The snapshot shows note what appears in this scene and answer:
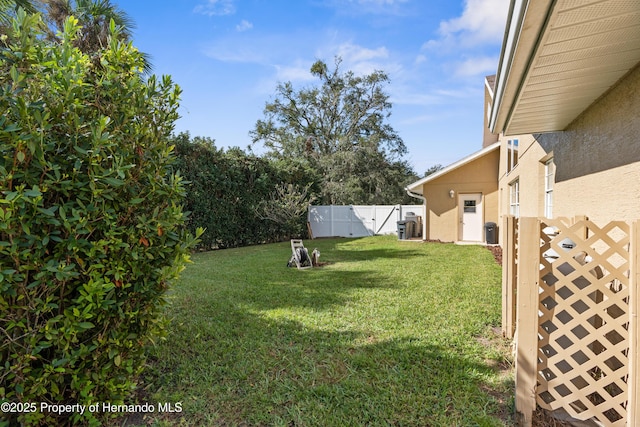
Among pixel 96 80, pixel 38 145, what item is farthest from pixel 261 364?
pixel 96 80

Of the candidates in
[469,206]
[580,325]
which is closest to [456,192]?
[469,206]

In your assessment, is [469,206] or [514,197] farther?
[469,206]

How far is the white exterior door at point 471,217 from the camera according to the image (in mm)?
13641

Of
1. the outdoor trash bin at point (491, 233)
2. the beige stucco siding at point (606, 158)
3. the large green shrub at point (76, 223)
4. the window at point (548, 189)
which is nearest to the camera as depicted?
the large green shrub at point (76, 223)

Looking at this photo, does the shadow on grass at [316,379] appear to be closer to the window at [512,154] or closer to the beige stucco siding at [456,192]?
the window at [512,154]

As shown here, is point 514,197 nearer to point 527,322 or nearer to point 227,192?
point 527,322

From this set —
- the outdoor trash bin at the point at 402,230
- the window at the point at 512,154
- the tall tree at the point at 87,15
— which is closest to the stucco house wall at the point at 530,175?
the window at the point at 512,154

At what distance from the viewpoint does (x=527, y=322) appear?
7.74 ft

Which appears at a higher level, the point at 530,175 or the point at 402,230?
the point at 530,175

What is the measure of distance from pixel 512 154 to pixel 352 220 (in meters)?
9.25

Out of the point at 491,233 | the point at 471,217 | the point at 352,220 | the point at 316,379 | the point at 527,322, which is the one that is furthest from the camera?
the point at 352,220

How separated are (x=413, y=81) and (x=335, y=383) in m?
13.2

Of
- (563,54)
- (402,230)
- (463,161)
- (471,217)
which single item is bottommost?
(402,230)

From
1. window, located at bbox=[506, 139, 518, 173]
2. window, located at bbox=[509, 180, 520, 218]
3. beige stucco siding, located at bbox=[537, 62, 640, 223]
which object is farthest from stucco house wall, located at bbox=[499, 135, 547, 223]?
beige stucco siding, located at bbox=[537, 62, 640, 223]
